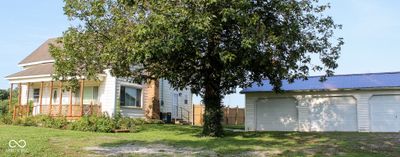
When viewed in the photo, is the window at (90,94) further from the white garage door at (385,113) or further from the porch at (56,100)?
the white garage door at (385,113)

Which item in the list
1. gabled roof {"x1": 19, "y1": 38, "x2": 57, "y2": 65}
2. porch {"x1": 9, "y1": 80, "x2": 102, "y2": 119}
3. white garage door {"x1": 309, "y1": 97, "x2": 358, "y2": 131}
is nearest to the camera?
white garage door {"x1": 309, "y1": 97, "x2": 358, "y2": 131}

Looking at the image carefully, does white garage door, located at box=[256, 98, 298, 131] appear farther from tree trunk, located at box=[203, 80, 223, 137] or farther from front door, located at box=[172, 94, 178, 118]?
front door, located at box=[172, 94, 178, 118]

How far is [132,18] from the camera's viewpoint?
54.0 feet

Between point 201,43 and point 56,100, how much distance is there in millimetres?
17035

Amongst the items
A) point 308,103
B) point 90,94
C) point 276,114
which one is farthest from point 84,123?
point 308,103

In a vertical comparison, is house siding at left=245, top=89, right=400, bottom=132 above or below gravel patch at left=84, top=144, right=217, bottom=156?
above

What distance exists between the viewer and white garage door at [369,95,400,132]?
23.3 metres

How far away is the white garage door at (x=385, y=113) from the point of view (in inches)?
916

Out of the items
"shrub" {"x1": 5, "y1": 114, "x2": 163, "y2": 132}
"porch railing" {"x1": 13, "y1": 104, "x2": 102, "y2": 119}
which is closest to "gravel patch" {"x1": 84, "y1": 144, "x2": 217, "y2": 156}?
"shrub" {"x1": 5, "y1": 114, "x2": 163, "y2": 132}

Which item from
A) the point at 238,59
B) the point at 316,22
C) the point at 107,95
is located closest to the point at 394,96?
the point at 316,22

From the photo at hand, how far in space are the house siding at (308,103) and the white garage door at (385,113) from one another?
27 cm

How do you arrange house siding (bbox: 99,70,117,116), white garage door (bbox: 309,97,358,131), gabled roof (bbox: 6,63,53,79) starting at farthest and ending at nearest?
gabled roof (bbox: 6,63,53,79) < house siding (bbox: 99,70,117,116) < white garage door (bbox: 309,97,358,131)

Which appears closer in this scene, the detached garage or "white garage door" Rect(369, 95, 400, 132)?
"white garage door" Rect(369, 95, 400, 132)

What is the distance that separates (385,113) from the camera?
23438 millimetres
